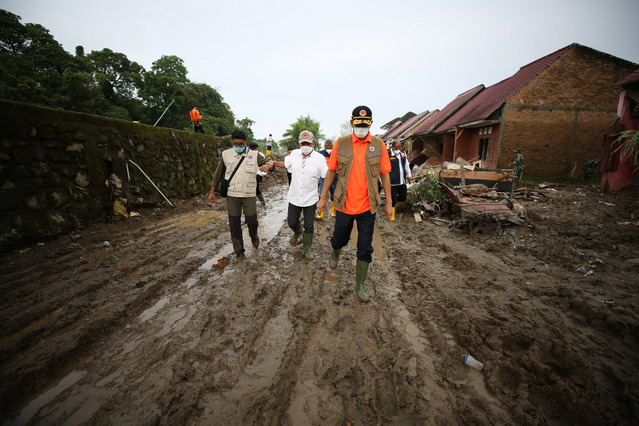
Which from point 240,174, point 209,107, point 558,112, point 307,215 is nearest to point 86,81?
point 209,107

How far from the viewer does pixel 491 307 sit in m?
2.83

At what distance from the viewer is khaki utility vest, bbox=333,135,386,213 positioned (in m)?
2.83

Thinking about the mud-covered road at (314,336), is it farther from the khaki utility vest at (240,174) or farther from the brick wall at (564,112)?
the brick wall at (564,112)

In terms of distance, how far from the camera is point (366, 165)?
285 cm

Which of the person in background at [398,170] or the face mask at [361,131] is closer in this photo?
the face mask at [361,131]

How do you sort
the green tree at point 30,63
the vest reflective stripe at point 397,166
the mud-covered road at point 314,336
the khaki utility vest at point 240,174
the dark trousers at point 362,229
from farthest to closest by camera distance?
the green tree at point 30,63 < the vest reflective stripe at point 397,166 < the khaki utility vest at point 240,174 < the dark trousers at point 362,229 < the mud-covered road at point 314,336

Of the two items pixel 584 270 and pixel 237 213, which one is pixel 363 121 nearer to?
pixel 237 213

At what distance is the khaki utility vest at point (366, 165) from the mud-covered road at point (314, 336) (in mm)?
1220

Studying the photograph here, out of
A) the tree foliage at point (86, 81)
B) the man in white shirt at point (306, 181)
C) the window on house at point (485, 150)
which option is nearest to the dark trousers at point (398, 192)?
the man in white shirt at point (306, 181)

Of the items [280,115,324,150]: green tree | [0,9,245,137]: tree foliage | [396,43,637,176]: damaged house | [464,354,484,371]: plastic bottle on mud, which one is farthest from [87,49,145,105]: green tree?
[464,354,484,371]: plastic bottle on mud

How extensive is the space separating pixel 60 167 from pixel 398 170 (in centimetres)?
697

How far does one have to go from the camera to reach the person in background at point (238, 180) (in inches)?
156

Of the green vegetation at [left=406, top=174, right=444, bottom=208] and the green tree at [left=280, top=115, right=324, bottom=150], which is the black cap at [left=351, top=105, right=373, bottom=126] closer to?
the green vegetation at [left=406, top=174, right=444, bottom=208]

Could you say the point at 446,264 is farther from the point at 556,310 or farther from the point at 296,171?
the point at 296,171
